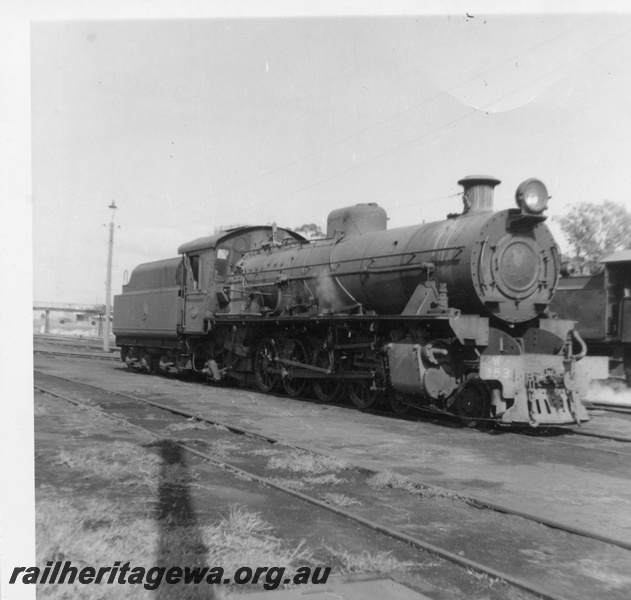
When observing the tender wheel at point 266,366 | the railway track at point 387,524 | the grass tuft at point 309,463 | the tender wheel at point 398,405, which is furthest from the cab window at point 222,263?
the grass tuft at point 309,463

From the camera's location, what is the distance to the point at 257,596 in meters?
3.39

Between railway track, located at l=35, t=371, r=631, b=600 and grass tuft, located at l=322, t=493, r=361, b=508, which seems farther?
grass tuft, located at l=322, t=493, r=361, b=508

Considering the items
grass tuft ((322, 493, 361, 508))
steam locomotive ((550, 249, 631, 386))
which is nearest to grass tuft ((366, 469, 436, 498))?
grass tuft ((322, 493, 361, 508))

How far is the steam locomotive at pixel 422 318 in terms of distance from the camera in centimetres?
876

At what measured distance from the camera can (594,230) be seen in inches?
1003

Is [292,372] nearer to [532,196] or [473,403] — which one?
[473,403]

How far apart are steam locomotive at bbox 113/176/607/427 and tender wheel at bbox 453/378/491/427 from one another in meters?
0.02

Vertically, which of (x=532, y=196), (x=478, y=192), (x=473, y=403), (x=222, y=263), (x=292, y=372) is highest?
(x=478, y=192)

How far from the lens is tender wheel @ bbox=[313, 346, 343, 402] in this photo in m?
11.5

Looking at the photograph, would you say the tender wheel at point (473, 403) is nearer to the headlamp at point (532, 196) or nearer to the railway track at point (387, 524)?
the headlamp at point (532, 196)

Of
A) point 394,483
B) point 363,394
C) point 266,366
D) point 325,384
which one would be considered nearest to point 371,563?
point 394,483

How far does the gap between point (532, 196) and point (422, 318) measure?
7.54ft

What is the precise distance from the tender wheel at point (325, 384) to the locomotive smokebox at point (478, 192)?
3587 millimetres

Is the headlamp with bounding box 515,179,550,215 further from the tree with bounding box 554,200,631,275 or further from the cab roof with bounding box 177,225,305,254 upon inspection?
the tree with bounding box 554,200,631,275
